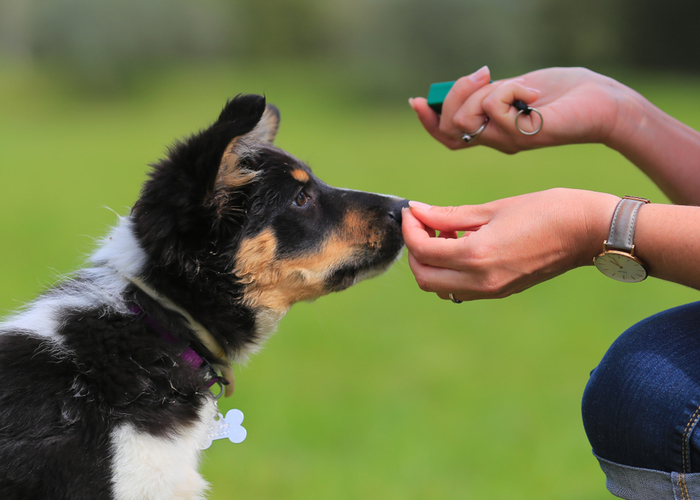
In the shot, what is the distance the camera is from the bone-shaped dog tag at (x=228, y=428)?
279cm

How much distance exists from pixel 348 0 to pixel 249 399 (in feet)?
117

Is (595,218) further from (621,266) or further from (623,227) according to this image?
(621,266)

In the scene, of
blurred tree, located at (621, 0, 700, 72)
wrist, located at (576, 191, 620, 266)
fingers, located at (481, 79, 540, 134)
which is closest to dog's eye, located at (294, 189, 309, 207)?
fingers, located at (481, 79, 540, 134)

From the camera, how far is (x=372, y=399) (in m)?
6.18

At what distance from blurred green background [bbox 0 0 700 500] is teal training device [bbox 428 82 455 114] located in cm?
95

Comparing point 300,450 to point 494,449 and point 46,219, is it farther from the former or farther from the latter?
point 46,219

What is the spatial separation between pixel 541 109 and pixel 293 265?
1453mm

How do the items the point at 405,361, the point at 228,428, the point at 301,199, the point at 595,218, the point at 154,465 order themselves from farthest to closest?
the point at 405,361, the point at 301,199, the point at 228,428, the point at 154,465, the point at 595,218

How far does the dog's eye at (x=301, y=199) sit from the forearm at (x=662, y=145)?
157 cm

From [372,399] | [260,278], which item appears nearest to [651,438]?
[260,278]

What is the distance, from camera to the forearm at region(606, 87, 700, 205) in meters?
3.07

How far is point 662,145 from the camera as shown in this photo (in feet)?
10.2

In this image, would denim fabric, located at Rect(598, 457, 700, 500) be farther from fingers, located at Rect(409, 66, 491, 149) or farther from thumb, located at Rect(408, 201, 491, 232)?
fingers, located at Rect(409, 66, 491, 149)

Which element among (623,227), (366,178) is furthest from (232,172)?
(366,178)
